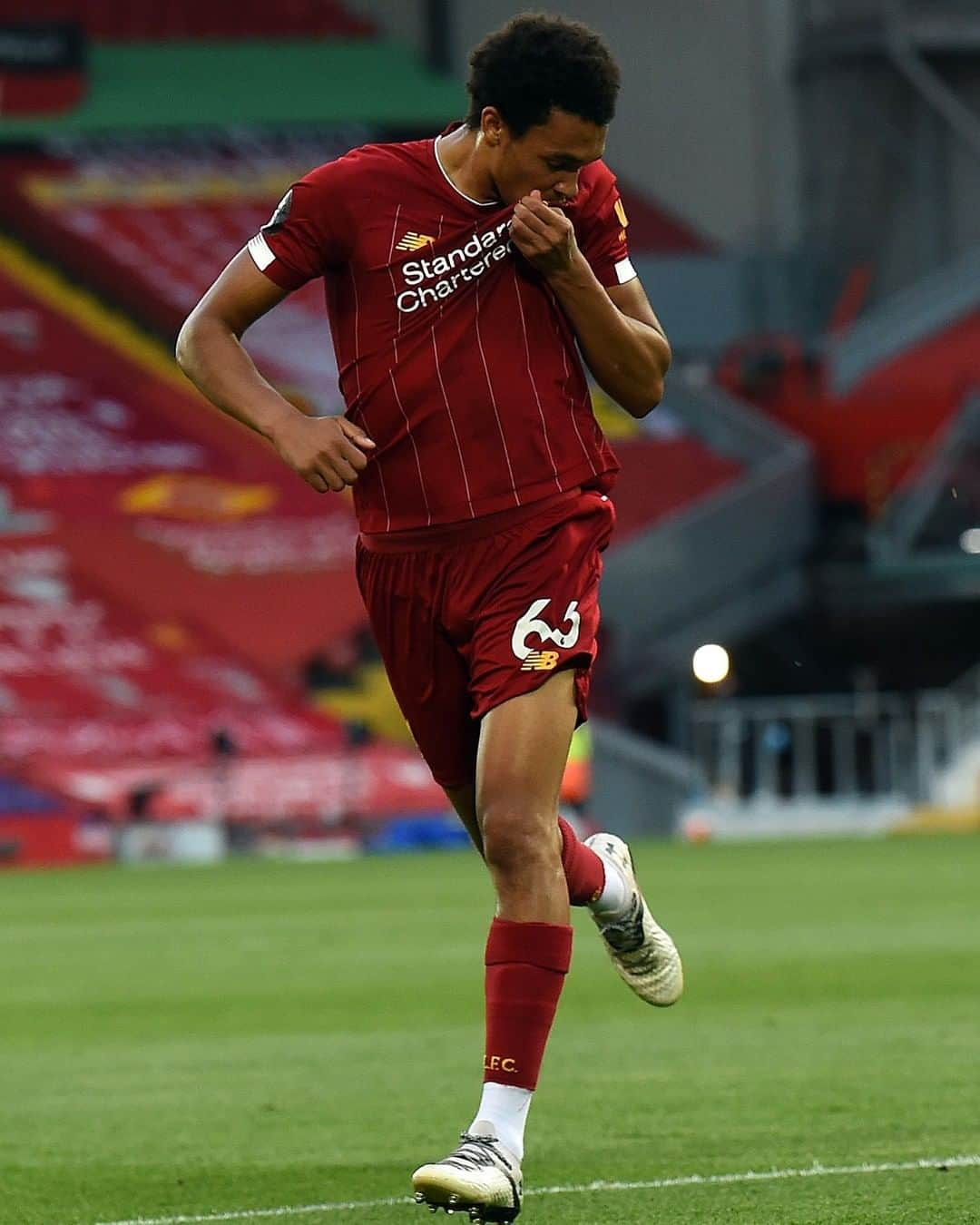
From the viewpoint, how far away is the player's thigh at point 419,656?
4.87m

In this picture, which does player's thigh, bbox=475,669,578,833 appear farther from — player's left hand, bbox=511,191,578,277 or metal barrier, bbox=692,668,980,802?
metal barrier, bbox=692,668,980,802

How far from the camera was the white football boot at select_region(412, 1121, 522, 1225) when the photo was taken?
Result: 4121 millimetres

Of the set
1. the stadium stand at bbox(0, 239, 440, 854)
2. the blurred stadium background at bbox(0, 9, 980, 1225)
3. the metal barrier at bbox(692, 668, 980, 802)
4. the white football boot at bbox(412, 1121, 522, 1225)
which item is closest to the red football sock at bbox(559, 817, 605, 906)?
the white football boot at bbox(412, 1121, 522, 1225)

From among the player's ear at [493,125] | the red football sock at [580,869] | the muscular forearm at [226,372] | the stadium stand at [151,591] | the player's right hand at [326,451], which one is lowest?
the stadium stand at [151,591]

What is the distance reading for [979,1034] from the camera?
289 inches

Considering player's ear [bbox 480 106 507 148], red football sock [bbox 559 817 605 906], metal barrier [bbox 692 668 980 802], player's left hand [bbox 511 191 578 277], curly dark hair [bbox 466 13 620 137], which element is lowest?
metal barrier [bbox 692 668 980 802]

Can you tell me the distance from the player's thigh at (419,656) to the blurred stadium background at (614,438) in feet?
63.7

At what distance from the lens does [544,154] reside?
462 cm

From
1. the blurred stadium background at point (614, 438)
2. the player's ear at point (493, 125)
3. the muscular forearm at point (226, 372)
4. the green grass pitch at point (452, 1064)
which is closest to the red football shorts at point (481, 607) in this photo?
the muscular forearm at point (226, 372)

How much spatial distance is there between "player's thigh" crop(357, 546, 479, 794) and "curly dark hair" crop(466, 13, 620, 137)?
0.85 metres

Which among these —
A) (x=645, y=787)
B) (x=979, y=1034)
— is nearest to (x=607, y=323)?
(x=979, y=1034)

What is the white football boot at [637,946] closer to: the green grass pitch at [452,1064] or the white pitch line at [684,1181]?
the green grass pitch at [452,1064]

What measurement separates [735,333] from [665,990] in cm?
2574

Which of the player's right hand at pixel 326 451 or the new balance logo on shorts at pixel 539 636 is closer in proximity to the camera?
the player's right hand at pixel 326 451
